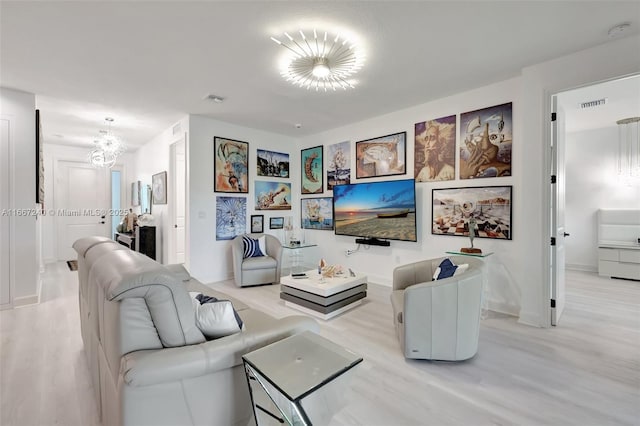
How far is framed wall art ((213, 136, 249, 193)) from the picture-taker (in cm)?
492

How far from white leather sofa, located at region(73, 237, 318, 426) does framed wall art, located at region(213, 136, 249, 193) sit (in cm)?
363

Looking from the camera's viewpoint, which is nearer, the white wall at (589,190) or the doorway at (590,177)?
the doorway at (590,177)

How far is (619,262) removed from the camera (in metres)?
4.93

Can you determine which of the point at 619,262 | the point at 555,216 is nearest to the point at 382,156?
the point at 555,216

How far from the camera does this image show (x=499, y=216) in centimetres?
348

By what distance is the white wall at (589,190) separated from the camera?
17.7 ft

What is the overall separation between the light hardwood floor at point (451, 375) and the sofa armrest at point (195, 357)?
499 millimetres

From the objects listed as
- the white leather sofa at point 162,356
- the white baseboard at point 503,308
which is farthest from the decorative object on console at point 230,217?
the white baseboard at point 503,308

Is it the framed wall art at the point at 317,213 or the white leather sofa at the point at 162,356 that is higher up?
the framed wall art at the point at 317,213

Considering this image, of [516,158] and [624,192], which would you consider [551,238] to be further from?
[624,192]

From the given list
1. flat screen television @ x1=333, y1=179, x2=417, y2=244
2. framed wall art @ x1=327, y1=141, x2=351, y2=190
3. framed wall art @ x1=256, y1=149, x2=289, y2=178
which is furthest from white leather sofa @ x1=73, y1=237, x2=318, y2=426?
framed wall art @ x1=256, y1=149, x2=289, y2=178

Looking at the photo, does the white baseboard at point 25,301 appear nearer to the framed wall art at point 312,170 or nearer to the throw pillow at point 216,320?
the throw pillow at point 216,320

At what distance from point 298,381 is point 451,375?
1.67 meters

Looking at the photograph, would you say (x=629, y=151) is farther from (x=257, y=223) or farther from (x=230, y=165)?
(x=230, y=165)
